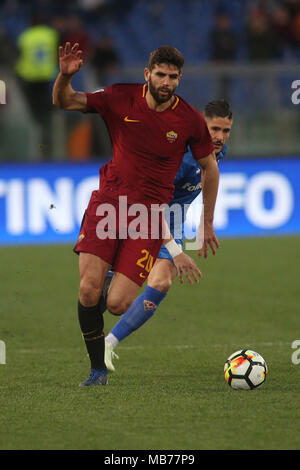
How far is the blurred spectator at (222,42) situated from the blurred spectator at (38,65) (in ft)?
9.21

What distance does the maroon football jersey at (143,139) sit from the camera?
21.1 feet

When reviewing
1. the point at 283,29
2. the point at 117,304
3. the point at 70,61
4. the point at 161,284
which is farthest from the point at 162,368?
the point at 283,29

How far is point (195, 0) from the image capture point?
2023 cm

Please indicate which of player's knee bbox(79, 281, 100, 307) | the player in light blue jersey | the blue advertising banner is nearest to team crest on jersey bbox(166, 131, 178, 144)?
the player in light blue jersey

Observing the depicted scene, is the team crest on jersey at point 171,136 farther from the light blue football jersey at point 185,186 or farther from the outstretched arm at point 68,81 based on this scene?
the light blue football jersey at point 185,186

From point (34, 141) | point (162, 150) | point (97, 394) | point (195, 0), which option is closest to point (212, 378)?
point (97, 394)

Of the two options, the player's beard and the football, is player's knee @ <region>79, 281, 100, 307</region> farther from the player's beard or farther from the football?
the player's beard

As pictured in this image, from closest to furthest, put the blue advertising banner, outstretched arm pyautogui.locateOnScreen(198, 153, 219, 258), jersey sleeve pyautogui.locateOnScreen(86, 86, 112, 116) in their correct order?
jersey sleeve pyautogui.locateOnScreen(86, 86, 112, 116) → outstretched arm pyautogui.locateOnScreen(198, 153, 219, 258) → the blue advertising banner

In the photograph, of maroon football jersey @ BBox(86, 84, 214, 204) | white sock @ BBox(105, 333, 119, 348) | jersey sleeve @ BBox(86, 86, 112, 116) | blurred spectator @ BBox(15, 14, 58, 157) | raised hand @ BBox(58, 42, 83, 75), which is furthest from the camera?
blurred spectator @ BBox(15, 14, 58, 157)

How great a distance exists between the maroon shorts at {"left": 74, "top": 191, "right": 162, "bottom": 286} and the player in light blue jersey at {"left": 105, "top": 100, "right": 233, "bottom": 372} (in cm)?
73

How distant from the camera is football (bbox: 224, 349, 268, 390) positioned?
618 centimetres

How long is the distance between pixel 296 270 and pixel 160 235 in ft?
19.4

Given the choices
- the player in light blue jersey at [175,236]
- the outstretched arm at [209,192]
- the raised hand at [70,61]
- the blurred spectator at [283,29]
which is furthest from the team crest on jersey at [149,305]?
the blurred spectator at [283,29]

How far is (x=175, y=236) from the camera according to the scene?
7629 millimetres
